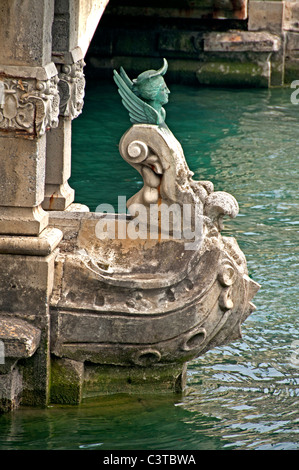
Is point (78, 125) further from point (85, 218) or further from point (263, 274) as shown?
point (85, 218)

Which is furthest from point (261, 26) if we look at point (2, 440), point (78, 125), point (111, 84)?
point (2, 440)

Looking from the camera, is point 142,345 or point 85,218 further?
point 85,218

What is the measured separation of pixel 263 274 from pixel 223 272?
2334 mm

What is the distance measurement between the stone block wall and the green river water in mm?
1654

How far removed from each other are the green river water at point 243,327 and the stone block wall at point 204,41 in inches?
65.1

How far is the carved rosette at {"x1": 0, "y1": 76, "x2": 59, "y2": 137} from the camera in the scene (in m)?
4.55

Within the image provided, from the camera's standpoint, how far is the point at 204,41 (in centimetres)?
1490

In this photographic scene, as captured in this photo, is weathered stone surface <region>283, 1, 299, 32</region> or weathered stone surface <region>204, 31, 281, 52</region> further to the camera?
weathered stone surface <region>283, 1, 299, 32</region>

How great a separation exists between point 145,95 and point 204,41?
1018 centimetres

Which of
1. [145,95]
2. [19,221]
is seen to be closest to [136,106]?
[145,95]

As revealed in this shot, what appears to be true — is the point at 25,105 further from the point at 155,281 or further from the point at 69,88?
the point at 69,88

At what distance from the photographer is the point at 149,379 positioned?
5.13 m

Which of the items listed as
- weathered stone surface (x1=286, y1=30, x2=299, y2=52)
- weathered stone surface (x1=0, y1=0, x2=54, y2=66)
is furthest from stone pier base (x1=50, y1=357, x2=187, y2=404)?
weathered stone surface (x1=286, y1=30, x2=299, y2=52)

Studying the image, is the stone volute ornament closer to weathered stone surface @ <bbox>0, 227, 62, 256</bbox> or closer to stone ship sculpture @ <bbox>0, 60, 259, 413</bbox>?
stone ship sculpture @ <bbox>0, 60, 259, 413</bbox>
